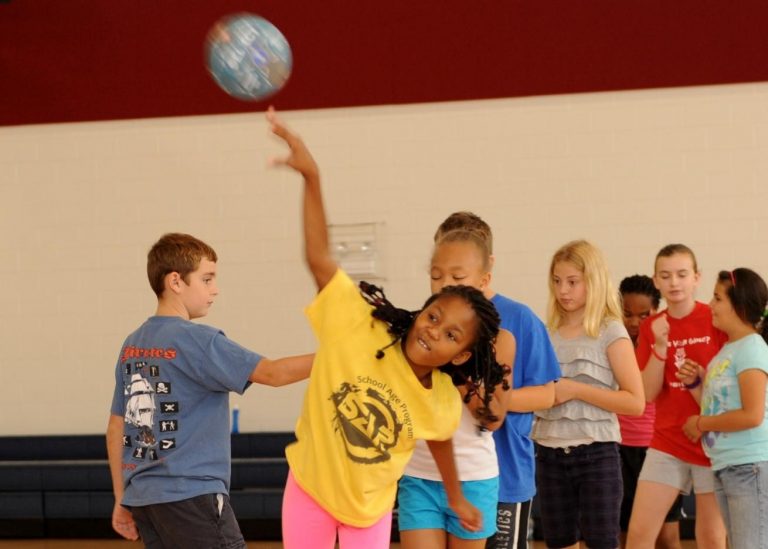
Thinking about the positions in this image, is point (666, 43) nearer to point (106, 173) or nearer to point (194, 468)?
point (106, 173)

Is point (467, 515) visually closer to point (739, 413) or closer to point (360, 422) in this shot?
point (360, 422)

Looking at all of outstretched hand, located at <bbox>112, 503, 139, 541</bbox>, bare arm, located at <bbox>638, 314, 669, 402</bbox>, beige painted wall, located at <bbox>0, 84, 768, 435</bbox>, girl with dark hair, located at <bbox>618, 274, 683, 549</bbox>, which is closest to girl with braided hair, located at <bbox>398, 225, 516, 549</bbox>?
outstretched hand, located at <bbox>112, 503, 139, 541</bbox>

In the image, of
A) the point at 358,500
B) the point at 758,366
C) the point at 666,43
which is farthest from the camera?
the point at 666,43

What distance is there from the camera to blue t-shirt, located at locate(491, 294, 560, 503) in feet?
11.5

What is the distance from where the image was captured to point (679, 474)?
4.71 meters

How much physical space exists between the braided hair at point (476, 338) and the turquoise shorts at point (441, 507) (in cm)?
19

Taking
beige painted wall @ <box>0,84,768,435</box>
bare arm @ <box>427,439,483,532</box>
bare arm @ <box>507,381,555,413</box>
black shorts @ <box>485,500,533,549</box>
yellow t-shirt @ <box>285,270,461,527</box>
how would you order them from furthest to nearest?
beige painted wall @ <box>0,84,768,435</box>, black shorts @ <box>485,500,533,549</box>, bare arm @ <box>507,381,555,413</box>, bare arm @ <box>427,439,483,532</box>, yellow t-shirt @ <box>285,270,461,527</box>

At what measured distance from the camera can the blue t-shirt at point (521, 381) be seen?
3.50 metres

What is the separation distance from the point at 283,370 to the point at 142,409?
1.60 ft

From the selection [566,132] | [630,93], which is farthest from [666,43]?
[566,132]

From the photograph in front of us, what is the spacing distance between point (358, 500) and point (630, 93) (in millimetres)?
5327

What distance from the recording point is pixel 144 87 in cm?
816

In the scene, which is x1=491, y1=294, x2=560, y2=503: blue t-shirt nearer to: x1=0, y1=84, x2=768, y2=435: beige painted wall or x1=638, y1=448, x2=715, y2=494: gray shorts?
x1=638, y1=448, x2=715, y2=494: gray shorts

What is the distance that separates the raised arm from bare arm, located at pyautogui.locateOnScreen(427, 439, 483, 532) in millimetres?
592
